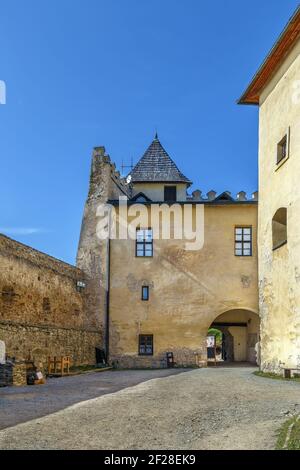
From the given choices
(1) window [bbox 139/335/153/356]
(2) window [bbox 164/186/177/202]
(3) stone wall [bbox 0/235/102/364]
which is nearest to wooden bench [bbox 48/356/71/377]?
(3) stone wall [bbox 0/235/102/364]

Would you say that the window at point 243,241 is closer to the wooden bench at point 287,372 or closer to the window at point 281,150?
the window at point 281,150

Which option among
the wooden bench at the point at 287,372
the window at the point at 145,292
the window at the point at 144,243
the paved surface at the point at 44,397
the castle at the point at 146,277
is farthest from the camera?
the window at the point at 144,243

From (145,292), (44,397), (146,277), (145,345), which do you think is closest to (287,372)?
(44,397)

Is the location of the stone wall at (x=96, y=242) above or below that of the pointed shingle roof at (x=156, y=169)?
below

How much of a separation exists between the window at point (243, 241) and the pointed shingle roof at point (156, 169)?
584cm

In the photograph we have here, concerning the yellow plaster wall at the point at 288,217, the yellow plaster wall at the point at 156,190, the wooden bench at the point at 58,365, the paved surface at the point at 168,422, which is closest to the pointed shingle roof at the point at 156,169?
the yellow plaster wall at the point at 156,190

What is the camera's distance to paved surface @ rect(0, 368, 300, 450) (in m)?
6.68

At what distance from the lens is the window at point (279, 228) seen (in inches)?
657

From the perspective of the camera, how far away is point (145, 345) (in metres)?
24.9

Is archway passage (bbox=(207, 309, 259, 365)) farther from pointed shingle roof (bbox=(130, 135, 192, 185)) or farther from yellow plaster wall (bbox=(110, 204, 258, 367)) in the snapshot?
pointed shingle roof (bbox=(130, 135, 192, 185))

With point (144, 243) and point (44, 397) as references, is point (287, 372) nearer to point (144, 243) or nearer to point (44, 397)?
point (44, 397)

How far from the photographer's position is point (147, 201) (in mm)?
26453

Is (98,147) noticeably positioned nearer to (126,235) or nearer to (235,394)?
(126,235)

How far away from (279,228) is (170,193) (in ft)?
45.3
